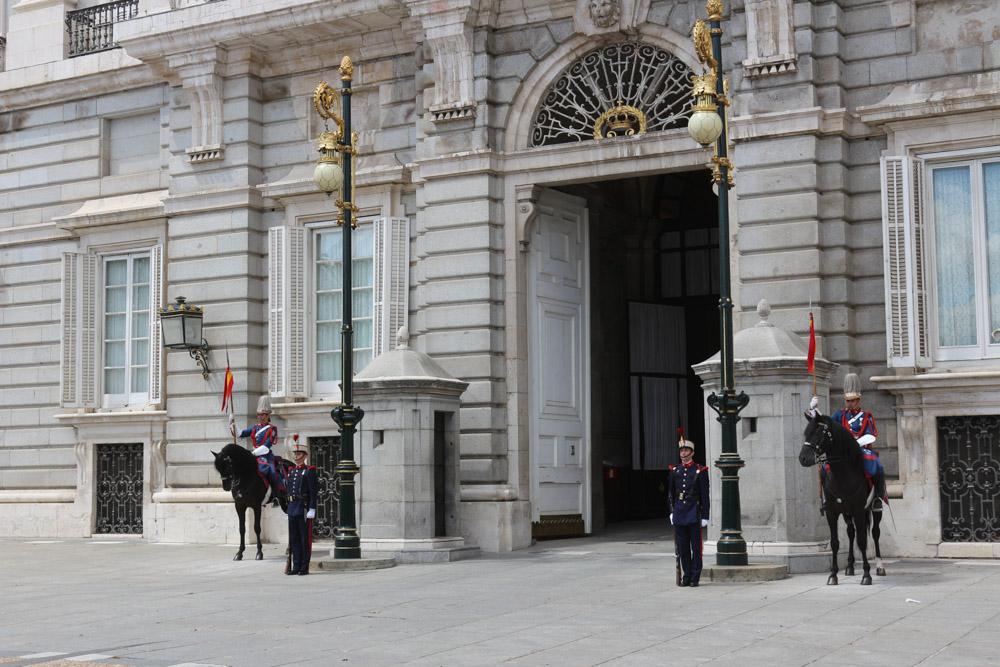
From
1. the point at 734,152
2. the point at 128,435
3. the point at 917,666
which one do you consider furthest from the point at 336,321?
the point at 917,666

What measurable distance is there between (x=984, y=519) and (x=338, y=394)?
9992 millimetres

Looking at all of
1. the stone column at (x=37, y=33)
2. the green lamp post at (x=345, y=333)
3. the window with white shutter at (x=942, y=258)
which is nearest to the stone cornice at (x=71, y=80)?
the stone column at (x=37, y=33)

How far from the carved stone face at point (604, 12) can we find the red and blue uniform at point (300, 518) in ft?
26.0

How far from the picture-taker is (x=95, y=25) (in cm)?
2466

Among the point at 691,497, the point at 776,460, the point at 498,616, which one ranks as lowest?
the point at 498,616

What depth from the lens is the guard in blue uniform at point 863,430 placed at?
1461 centimetres

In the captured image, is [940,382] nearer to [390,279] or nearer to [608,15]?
[608,15]

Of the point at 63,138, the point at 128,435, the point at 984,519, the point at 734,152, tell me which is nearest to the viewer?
the point at 984,519

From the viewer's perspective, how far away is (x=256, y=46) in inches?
870

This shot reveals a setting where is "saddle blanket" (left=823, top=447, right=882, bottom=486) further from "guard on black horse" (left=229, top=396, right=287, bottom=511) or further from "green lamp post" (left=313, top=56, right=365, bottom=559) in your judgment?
"guard on black horse" (left=229, top=396, right=287, bottom=511)

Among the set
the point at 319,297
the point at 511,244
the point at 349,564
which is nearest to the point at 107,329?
the point at 319,297

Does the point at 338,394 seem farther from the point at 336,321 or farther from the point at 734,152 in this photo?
the point at 734,152

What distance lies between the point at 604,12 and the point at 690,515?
8570mm

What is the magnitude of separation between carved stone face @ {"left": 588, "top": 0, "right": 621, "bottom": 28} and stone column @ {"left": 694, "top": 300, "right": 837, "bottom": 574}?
580 cm
